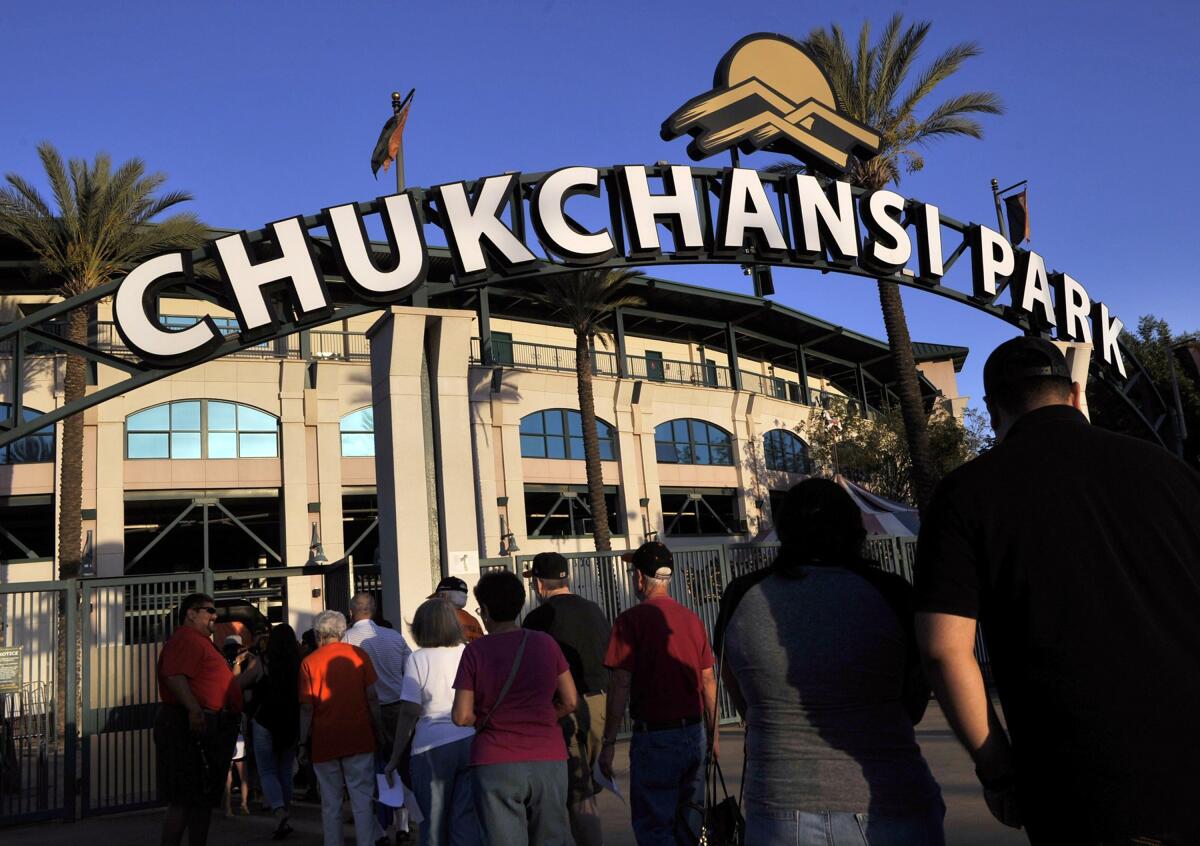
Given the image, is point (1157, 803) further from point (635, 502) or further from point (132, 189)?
point (635, 502)

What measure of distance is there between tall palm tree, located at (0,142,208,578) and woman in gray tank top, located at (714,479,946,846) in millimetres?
23668

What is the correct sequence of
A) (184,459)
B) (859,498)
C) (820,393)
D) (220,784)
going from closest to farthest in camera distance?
(220,784) < (859,498) < (184,459) < (820,393)

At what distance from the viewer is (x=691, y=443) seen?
3928 cm

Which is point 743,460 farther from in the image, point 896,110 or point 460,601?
point 460,601

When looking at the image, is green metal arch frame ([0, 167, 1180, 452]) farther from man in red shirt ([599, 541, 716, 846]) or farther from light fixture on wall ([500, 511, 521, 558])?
light fixture on wall ([500, 511, 521, 558])

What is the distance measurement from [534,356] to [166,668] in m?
29.3

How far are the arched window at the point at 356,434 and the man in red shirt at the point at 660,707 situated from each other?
1072 inches

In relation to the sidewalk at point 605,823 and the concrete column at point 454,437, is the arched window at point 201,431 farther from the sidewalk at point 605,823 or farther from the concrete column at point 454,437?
the concrete column at point 454,437

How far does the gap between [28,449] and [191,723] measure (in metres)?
25.1

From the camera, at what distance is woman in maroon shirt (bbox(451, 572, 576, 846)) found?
4.75 metres

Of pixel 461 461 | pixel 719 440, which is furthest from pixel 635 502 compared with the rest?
pixel 461 461

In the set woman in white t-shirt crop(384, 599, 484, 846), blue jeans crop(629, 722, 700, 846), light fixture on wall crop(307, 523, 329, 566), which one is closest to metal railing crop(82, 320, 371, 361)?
light fixture on wall crop(307, 523, 329, 566)

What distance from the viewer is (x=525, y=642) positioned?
496 centimetres

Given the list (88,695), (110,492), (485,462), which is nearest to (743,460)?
(485,462)
